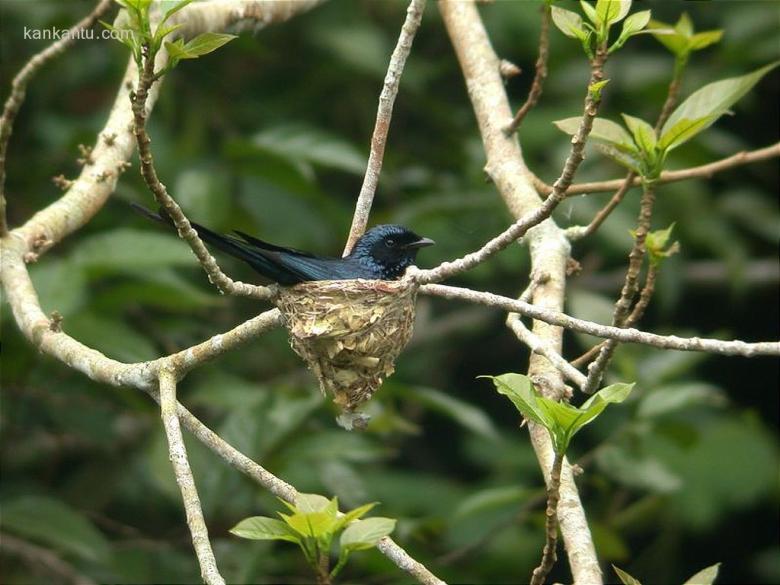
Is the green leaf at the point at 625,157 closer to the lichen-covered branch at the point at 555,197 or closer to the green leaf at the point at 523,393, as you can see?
the lichen-covered branch at the point at 555,197

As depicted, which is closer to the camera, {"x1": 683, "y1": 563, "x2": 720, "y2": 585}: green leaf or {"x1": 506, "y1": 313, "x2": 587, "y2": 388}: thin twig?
{"x1": 683, "y1": 563, "x2": 720, "y2": 585}: green leaf

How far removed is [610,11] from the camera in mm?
2871

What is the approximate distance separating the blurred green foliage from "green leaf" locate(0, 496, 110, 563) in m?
0.01

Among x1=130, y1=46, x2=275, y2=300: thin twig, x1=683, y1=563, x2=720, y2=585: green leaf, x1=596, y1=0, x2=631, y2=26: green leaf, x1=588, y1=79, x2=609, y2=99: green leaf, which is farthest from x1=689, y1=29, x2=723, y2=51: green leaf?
x1=683, y1=563, x2=720, y2=585: green leaf

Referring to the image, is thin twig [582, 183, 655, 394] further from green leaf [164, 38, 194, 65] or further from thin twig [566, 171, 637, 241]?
green leaf [164, 38, 194, 65]

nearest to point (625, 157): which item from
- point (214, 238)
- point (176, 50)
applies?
point (214, 238)

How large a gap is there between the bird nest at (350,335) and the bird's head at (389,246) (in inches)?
38.1

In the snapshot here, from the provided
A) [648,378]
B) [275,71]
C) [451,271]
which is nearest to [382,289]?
[451,271]

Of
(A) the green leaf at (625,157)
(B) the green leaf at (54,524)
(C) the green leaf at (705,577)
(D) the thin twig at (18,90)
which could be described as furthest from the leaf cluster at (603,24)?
(B) the green leaf at (54,524)

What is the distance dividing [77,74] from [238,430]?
2595 mm

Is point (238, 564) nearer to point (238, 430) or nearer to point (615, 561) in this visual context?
point (238, 430)

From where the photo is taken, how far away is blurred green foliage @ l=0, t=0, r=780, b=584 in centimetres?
517

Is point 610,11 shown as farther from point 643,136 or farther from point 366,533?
point 366,533

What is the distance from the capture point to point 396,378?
6.64 m
